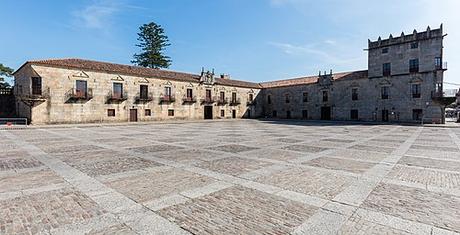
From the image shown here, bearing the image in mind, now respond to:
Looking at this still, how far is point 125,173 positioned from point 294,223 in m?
4.40

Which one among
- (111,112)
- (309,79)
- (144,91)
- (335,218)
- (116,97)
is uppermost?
(309,79)

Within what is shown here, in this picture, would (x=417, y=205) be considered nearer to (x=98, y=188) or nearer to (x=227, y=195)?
(x=227, y=195)

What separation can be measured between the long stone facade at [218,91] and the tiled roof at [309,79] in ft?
0.74

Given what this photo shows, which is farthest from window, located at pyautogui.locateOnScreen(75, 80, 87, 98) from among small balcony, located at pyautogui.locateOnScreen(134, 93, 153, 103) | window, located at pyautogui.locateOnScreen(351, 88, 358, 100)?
window, located at pyautogui.locateOnScreen(351, 88, 358, 100)

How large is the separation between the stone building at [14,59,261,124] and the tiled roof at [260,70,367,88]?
1096 cm

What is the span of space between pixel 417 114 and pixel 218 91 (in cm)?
2667

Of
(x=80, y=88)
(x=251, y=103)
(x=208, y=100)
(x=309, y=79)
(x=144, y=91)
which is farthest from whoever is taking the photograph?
(x=251, y=103)

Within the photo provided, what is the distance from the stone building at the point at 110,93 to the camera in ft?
75.3

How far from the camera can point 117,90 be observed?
27.9 meters

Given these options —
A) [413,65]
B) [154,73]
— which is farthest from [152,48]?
[413,65]

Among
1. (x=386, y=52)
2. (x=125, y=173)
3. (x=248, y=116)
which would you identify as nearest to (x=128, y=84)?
(x=248, y=116)

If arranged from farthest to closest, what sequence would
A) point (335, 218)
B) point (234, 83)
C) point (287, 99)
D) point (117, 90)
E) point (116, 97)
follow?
point (287, 99)
point (234, 83)
point (117, 90)
point (116, 97)
point (335, 218)

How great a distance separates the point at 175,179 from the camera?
218 inches

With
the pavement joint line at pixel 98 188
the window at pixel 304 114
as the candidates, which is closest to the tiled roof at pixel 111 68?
the window at pixel 304 114
